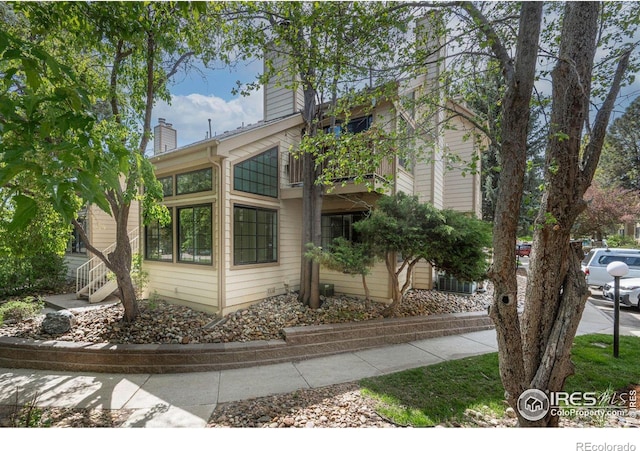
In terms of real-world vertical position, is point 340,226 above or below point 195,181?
below

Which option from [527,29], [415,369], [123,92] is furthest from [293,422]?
[123,92]

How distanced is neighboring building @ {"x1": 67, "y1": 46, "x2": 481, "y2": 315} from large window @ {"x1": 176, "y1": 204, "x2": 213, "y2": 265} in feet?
0.08

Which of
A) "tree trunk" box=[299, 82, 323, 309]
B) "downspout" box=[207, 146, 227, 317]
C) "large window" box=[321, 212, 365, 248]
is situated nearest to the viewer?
"downspout" box=[207, 146, 227, 317]

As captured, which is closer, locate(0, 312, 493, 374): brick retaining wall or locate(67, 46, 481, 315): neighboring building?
locate(0, 312, 493, 374): brick retaining wall

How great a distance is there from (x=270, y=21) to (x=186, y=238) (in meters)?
4.78

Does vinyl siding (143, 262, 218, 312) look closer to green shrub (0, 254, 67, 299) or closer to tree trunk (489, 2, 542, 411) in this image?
green shrub (0, 254, 67, 299)

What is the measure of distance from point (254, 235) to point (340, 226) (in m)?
2.36

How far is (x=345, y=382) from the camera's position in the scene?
137 inches

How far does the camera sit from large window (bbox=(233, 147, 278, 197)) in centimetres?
605

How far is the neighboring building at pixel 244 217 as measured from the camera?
18.6ft

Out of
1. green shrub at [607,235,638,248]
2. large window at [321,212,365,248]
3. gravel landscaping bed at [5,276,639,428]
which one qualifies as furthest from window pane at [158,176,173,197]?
green shrub at [607,235,638,248]

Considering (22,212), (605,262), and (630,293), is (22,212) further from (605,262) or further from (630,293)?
(605,262)

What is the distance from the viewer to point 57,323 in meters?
4.51

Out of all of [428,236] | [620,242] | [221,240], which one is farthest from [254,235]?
[620,242]
